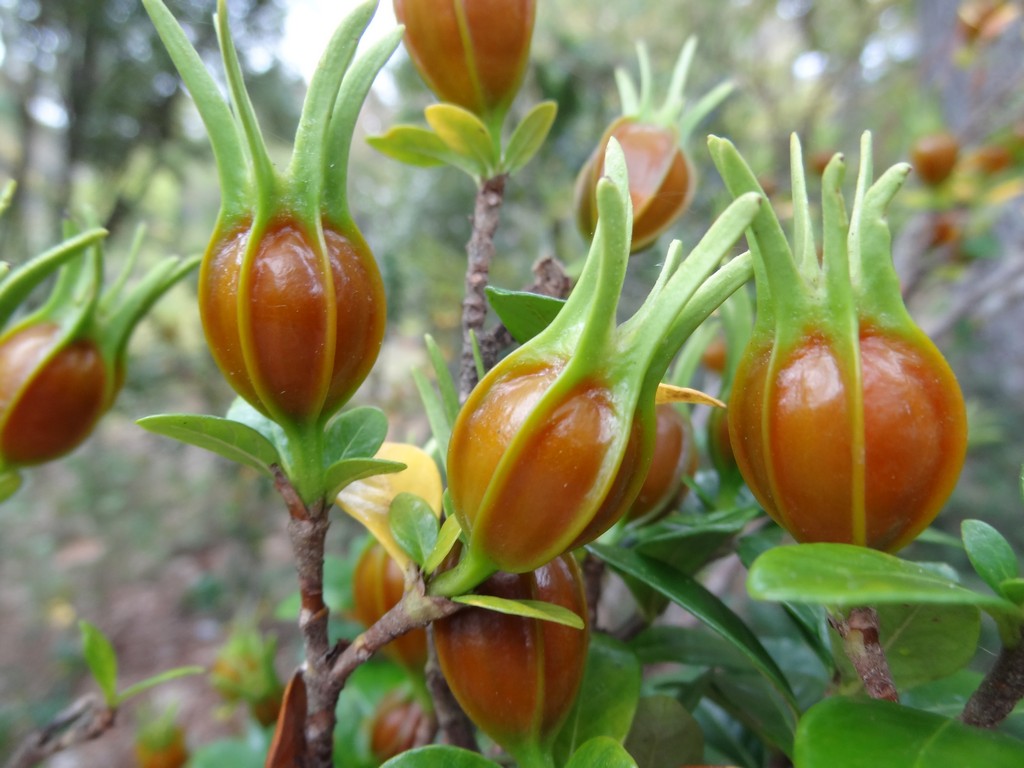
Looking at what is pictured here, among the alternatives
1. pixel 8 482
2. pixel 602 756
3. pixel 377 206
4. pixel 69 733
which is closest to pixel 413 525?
pixel 602 756

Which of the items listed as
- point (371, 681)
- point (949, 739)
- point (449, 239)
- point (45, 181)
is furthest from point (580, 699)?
point (45, 181)

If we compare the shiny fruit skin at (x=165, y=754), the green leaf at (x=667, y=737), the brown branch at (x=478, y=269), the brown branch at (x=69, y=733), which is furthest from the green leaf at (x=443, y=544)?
the shiny fruit skin at (x=165, y=754)

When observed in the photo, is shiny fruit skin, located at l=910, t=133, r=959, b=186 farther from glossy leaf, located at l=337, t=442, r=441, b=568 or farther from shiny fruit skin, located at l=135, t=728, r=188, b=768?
shiny fruit skin, located at l=135, t=728, r=188, b=768

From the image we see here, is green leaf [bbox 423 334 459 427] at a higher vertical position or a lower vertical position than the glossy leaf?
higher

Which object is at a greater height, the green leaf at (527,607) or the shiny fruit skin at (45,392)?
the shiny fruit skin at (45,392)

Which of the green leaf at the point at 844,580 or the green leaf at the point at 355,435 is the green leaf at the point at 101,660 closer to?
the green leaf at the point at 355,435

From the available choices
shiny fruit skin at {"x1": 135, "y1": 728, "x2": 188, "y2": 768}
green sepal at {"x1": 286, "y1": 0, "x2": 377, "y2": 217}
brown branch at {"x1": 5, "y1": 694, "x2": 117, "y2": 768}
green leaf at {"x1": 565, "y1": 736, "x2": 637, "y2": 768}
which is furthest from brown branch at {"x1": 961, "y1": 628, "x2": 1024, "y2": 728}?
shiny fruit skin at {"x1": 135, "y1": 728, "x2": 188, "y2": 768}

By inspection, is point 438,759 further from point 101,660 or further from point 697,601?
point 101,660
